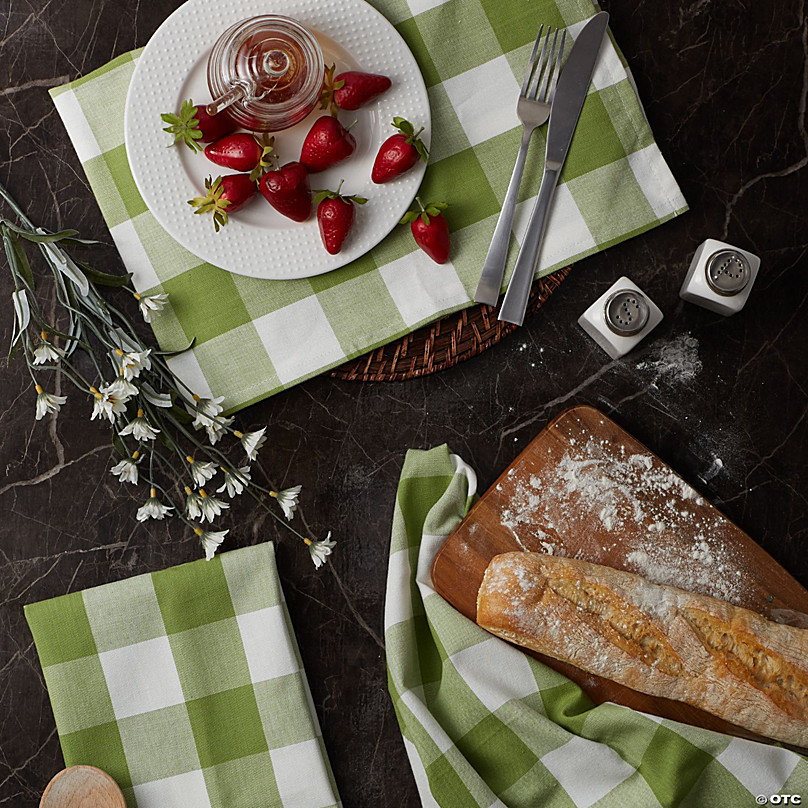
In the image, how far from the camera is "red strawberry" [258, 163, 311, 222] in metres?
1.01

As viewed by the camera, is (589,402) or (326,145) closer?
(326,145)

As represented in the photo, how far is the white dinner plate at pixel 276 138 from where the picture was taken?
1.04 m

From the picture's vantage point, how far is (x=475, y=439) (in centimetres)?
114

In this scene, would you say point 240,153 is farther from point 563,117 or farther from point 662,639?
point 662,639

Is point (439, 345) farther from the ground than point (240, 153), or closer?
closer

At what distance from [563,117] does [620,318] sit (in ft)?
1.04

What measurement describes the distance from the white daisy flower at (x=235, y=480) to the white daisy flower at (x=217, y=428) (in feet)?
0.18

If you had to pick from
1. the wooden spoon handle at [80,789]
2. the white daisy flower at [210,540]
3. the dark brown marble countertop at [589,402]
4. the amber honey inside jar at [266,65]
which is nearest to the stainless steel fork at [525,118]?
the dark brown marble countertop at [589,402]

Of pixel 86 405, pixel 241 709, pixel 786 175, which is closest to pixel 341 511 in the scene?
pixel 241 709

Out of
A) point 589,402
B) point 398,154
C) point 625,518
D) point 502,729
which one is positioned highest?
point 398,154

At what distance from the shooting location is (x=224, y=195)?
3.36ft

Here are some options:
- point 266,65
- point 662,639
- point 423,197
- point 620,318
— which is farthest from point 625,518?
point 266,65

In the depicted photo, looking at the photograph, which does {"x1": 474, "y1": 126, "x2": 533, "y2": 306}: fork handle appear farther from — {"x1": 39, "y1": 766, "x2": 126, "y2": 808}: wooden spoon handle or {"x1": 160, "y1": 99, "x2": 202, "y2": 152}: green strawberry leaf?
{"x1": 39, "y1": 766, "x2": 126, "y2": 808}: wooden spoon handle

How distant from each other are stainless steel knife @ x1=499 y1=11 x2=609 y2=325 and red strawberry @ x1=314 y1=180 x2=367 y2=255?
0.26 meters
